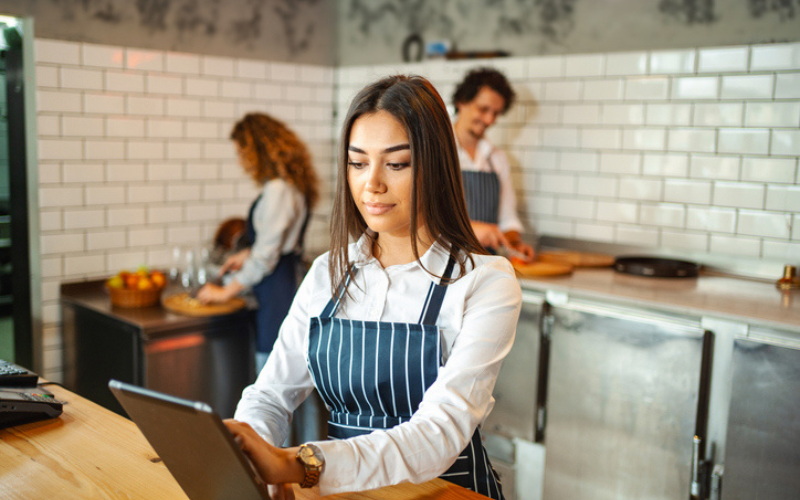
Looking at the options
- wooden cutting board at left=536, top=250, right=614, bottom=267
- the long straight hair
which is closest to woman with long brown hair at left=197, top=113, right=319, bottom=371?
wooden cutting board at left=536, top=250, right=614, bottom=267

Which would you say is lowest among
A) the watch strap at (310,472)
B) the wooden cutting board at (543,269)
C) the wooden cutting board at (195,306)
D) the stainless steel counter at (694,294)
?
the wooden cutting board at (195,306)

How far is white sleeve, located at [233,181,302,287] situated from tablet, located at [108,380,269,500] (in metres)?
2.25

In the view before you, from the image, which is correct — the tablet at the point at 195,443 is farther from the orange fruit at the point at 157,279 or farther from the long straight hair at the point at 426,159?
the orange fruit at the point at 157,279

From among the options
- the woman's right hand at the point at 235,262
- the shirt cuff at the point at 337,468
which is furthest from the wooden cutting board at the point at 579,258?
the shirt cuff at the point at 337,468

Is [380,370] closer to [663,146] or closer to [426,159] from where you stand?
[426,159]

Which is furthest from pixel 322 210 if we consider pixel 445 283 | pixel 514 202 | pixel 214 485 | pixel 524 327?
pixel 214 485

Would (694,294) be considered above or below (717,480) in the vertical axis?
above

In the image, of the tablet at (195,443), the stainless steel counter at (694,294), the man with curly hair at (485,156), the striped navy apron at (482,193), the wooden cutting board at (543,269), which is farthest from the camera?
the striped navy apron at (482,193)

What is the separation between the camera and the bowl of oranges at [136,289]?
3.33 metres

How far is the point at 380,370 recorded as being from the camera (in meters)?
1.54

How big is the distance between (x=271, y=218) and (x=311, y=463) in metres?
2.28

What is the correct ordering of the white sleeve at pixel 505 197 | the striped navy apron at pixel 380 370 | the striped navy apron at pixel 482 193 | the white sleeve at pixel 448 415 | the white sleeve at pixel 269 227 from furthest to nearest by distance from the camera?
the white sleeve at pixel 505 197 < the striped navy apron at pixel 482 193 < the white sleeve at pixel 269 227 < the striped navy apron at pixel 380 370 < the white sleeve at pixel 448 415

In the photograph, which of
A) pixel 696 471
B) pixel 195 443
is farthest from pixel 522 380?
pixel 195 443

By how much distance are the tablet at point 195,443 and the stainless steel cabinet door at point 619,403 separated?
6.89 feet
